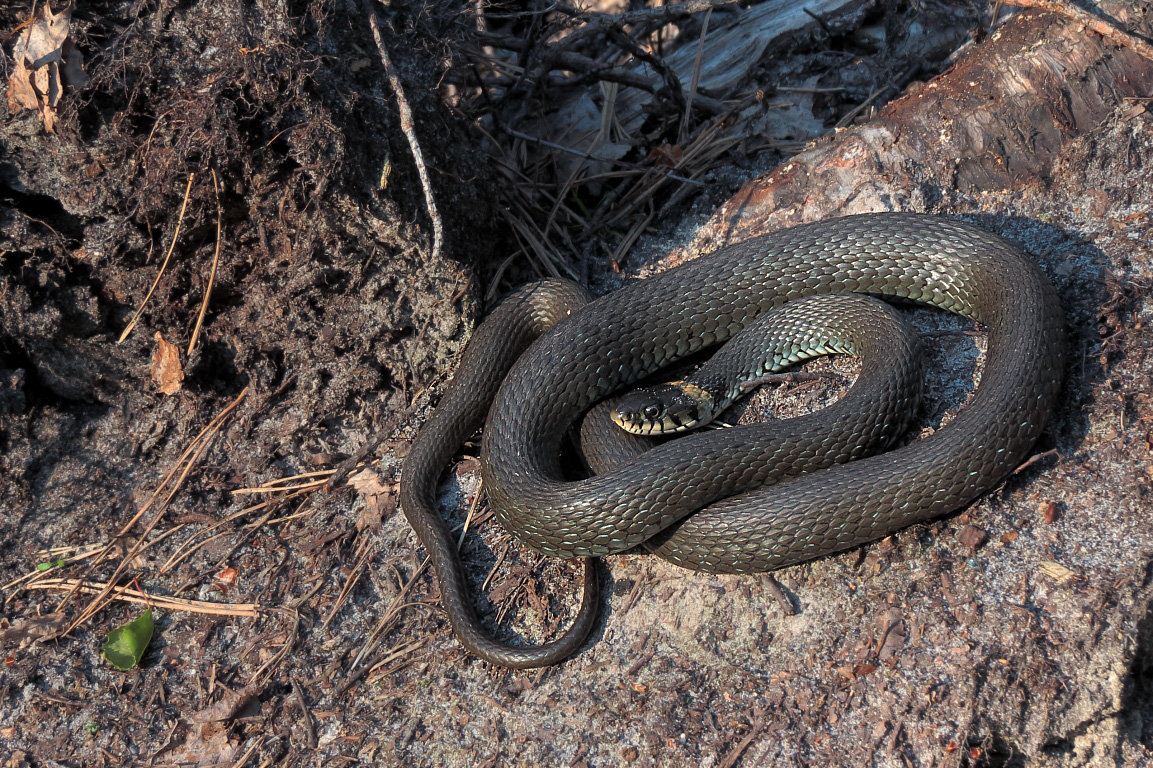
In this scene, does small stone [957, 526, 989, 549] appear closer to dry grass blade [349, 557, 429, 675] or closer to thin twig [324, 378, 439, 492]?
dry grass blade [349, 557, 429, 675]

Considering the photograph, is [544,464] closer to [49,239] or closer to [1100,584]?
[1100,584]

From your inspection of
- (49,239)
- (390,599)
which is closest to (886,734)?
(390,599)

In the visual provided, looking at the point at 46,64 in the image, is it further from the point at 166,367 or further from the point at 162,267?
the point at 166,367

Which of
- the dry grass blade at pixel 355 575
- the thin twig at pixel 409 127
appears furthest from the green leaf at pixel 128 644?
the thin twig at pixel 409 127

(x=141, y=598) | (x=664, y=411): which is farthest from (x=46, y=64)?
(x=664, y=411)

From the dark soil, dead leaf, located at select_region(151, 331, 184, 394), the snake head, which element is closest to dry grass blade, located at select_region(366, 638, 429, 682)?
the dark soil

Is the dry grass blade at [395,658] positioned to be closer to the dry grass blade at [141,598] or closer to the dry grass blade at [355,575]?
the dry grass blade at [355,575]
